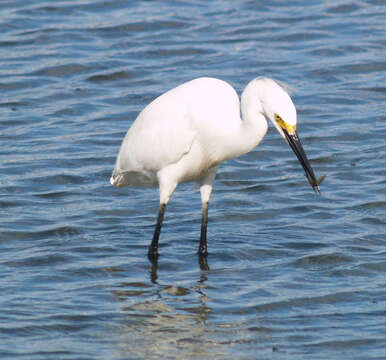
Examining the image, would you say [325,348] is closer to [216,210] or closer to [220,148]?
[220,148]

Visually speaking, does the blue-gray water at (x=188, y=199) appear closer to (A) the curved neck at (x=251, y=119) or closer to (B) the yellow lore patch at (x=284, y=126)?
(A) the curved neck at (x=251, y=119)

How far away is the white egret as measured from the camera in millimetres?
6977

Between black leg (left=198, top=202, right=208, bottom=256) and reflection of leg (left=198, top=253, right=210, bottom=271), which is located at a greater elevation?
black leg (left=198, top=202, right=208, bottom=256)

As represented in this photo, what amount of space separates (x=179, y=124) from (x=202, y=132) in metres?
0.20

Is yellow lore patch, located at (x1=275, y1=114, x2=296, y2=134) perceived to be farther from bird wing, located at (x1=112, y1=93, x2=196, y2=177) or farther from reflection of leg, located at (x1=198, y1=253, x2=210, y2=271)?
reflection of leg, located at (x1=198, y1=253, x2=210, y2=271)

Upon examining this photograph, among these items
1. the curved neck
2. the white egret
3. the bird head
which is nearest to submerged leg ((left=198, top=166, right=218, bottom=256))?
the white egret

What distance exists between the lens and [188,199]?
9227 mm

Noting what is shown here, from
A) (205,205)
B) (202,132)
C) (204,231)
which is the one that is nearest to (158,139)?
Result: (202,132)

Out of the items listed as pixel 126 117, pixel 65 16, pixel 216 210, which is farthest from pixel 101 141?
pixel 65 16

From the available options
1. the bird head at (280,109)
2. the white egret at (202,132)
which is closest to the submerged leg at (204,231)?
the white egret at (202,132)

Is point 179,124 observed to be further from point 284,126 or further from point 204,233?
point 284,126

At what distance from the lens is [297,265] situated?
754cm

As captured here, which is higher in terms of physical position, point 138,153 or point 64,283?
point 138,153

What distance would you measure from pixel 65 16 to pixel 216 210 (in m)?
7.05
